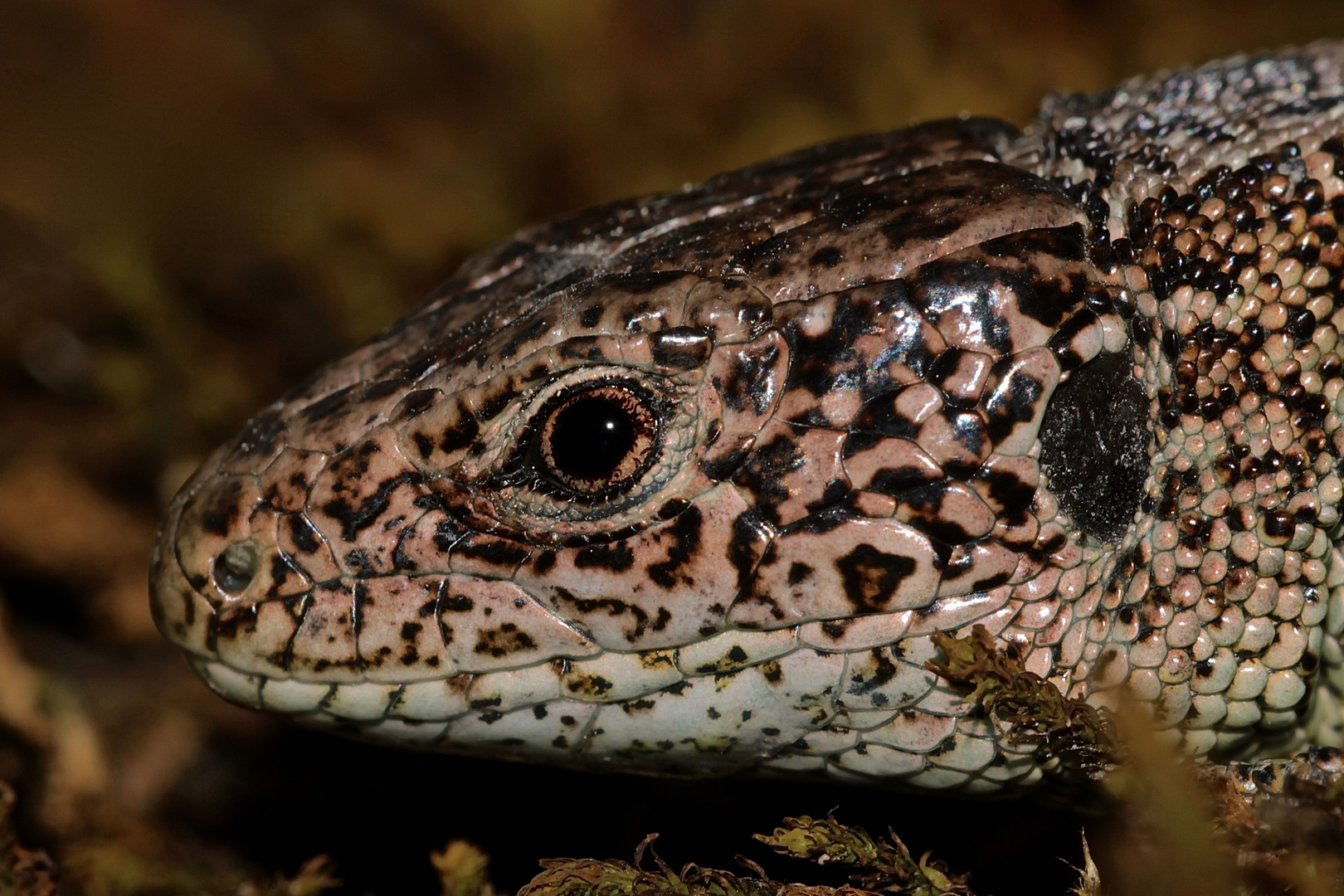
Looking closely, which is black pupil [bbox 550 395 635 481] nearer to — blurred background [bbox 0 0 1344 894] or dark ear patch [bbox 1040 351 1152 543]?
dark ear patch [bbox 1040 351 1152 543]

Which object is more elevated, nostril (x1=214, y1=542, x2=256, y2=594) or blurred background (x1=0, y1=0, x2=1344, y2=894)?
blurred background (x1=0, y1=0, x2=1344, y2=894)

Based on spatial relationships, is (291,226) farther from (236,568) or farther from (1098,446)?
(1098,446)

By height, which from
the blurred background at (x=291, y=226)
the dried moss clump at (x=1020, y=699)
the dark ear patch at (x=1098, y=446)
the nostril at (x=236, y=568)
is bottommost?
the dried moss clump at (x=1020, y=699)

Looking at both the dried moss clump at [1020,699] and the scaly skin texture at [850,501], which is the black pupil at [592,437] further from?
the dried moss clump at [1020,699]

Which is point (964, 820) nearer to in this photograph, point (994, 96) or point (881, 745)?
point (881, 745)

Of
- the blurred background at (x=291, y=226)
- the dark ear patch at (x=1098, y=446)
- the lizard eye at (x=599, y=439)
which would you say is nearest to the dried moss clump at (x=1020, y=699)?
the dark ear patch at (x=1098, y=446)

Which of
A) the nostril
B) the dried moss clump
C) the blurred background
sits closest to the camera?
the dried moss clump

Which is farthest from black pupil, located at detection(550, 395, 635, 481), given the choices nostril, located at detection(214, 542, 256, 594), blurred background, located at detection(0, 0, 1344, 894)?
blurred background, located at detection(0, 0, 1344, 894)

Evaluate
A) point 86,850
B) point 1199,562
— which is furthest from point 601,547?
point 86,850
